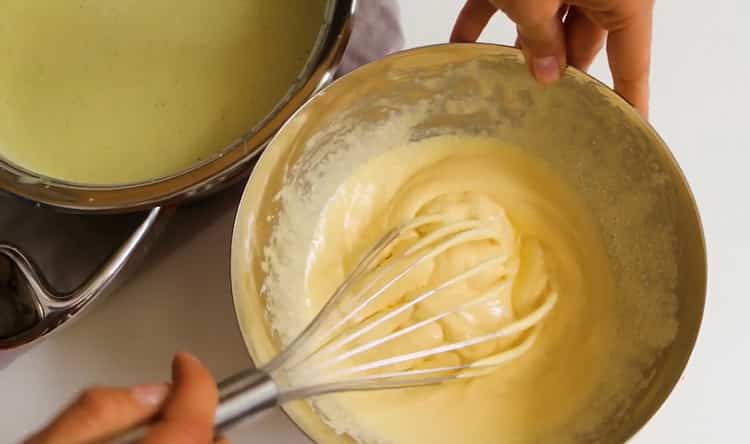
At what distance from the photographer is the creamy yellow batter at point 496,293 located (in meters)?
0.68

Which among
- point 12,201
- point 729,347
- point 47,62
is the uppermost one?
point 47,62

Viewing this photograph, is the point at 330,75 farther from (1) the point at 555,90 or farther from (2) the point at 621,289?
(2) the point at 621,289

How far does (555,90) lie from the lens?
67cm

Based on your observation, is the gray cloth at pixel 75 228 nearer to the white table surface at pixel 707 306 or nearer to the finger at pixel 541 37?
the white table surface at pixel 707 306

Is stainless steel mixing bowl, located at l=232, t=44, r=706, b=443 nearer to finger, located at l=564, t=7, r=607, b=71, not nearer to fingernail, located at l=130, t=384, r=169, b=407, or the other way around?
finger, located at l=564, t=7, r=607, b=71

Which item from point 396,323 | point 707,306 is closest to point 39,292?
point 396,323

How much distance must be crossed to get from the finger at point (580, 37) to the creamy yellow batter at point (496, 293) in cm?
12

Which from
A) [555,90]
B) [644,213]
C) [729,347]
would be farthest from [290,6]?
[729,347]

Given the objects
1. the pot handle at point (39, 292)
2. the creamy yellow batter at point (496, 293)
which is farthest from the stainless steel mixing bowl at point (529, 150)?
the pot handle at point (39, 292)

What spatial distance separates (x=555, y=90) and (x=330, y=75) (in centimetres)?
22

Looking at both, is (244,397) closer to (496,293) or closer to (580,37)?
(496,293)

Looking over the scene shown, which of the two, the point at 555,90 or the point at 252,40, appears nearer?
the point at 555,90

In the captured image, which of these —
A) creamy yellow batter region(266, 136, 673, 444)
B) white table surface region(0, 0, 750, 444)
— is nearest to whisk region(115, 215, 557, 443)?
creamy yellow batter region(266, 136, 673, 444)

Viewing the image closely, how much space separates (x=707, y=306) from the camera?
754 mm
